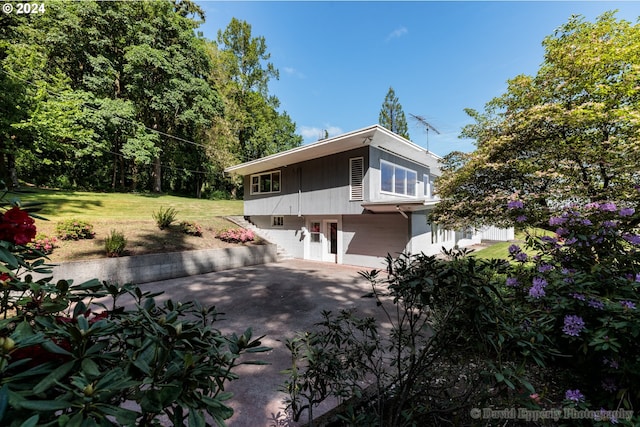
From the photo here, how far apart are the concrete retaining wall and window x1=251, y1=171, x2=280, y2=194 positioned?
12.0 feet

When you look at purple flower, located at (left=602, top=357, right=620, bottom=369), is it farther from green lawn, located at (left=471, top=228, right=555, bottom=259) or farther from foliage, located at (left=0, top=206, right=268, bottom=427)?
foliage, located at (left=0, top=206, right=268, bottom=427)

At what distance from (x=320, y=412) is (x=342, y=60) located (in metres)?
12.4

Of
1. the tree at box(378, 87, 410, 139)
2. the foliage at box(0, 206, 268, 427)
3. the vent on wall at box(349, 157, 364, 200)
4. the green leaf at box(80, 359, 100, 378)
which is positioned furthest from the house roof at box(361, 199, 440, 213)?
the tree at box(378, 87, 410, 139)

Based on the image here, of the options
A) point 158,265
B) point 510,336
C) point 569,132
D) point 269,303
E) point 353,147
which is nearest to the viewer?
point 510,336

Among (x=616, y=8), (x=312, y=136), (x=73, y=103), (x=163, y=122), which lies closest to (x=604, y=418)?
(x=616, y=8)

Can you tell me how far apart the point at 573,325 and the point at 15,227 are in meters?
3.54

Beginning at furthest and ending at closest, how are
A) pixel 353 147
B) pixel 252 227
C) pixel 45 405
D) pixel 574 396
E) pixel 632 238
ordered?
pixel 252 227 < pixel 353 147 < pixel 632 238 < pixel 574 396 < pixel 45 405

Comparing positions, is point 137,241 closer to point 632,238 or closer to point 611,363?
point 611,363

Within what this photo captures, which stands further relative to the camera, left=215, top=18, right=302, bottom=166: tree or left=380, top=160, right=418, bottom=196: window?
left=215, top=18, right=302, bottom=166: tree

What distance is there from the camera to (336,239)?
1152 cm

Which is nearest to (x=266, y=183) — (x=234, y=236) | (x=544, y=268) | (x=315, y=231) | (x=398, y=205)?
(x=234, y=236)

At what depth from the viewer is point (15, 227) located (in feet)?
4.12

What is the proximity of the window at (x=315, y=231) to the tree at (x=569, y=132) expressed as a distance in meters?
6.47

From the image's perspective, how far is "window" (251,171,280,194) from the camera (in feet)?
43.2
